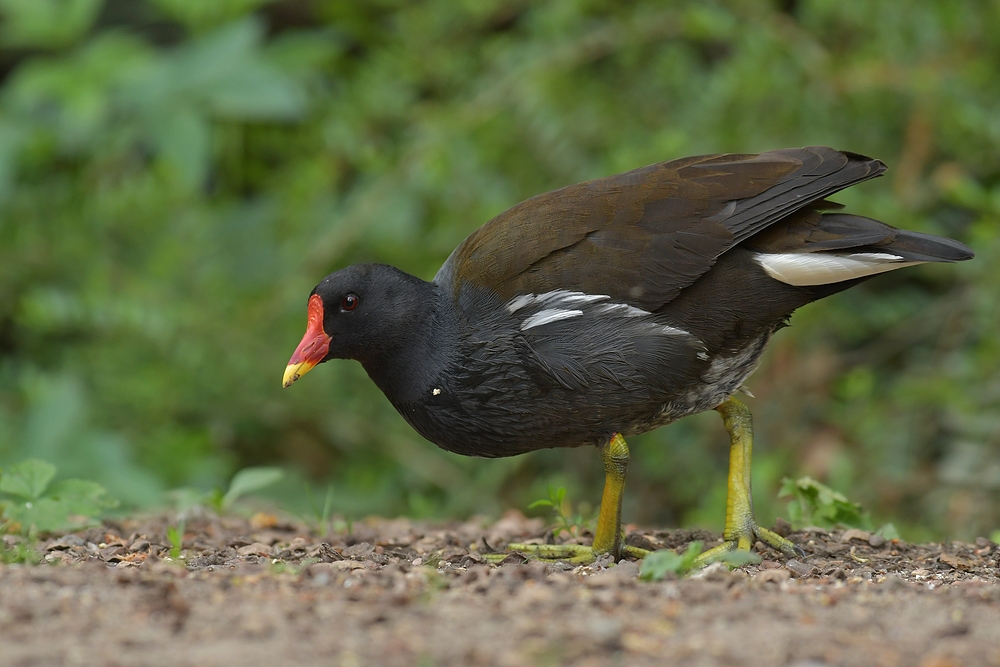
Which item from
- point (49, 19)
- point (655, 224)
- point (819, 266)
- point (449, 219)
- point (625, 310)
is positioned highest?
point (49, 19)

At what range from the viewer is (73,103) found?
6352 mm

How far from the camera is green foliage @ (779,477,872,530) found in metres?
4.34

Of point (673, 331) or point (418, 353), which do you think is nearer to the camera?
point (673, 331)

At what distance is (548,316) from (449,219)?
270cm

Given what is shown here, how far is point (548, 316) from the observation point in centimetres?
391

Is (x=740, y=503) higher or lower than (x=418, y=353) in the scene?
lower

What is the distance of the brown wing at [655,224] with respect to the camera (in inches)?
152

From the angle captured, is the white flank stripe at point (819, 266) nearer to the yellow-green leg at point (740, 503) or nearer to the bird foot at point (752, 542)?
the yellow-green leg at point (740, 503)

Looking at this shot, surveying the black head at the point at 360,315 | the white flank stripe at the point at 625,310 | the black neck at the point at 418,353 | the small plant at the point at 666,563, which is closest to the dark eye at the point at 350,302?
the black head at the point at 360,315

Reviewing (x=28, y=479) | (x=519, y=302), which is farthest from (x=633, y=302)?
(x=28, y=479)

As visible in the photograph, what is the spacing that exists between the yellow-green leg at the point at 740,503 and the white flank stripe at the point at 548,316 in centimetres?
93

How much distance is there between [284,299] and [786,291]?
335 centimetres

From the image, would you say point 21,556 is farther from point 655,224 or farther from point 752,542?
point 752,542

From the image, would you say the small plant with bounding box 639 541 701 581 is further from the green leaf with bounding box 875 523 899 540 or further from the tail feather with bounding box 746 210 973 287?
the green leaf with bounding box 875 523 899 540
